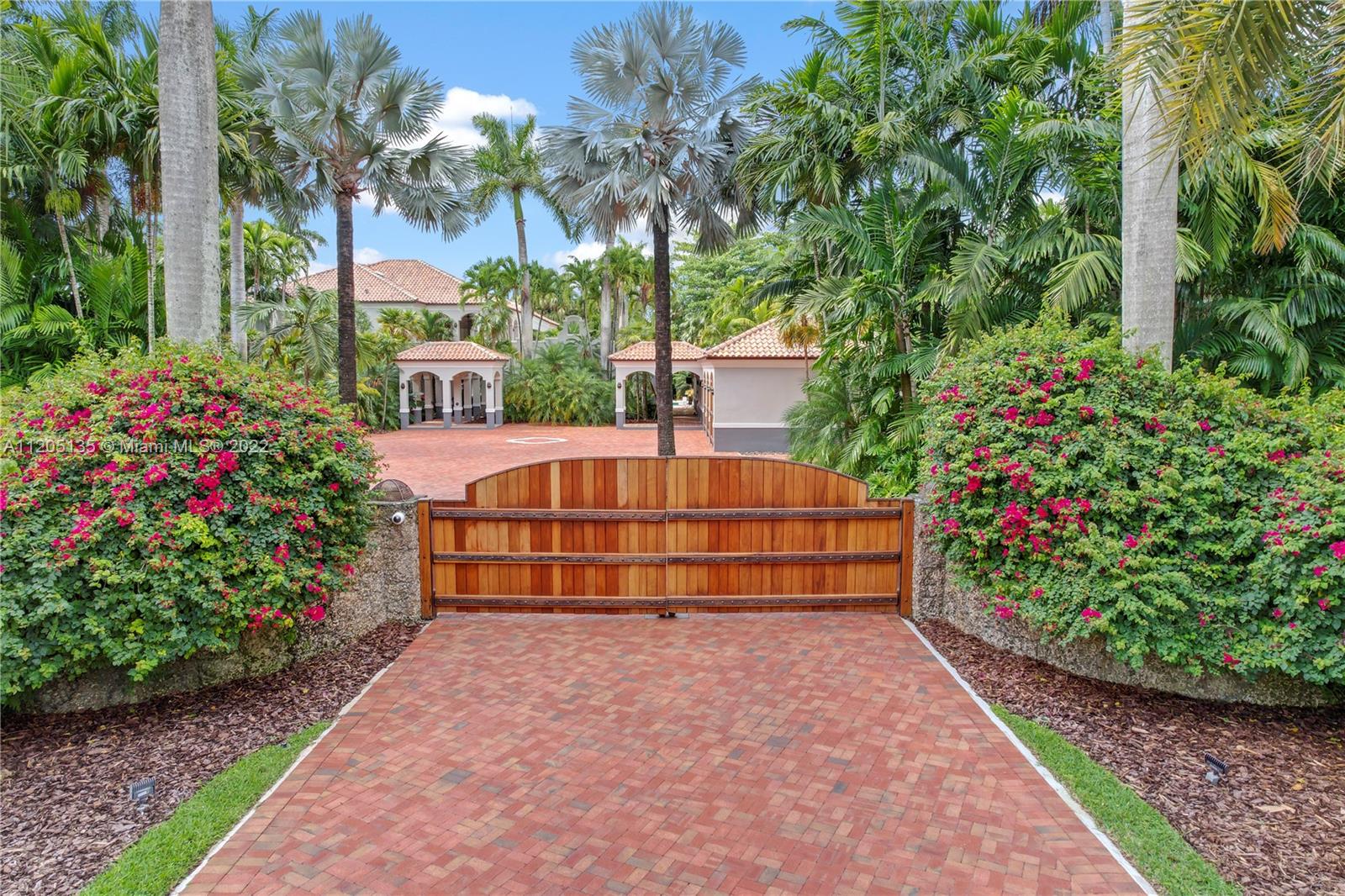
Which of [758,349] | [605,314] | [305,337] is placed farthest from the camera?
[605,314]

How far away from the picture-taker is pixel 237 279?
18.5 metres

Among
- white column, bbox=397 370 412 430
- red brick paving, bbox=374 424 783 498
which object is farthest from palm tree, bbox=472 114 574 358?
red brick paving, bbox=374 424 783 498

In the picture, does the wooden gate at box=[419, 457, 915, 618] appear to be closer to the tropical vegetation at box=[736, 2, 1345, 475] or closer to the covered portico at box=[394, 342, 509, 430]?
the tropical vegetation at box=[736, 2, 1345, 475]

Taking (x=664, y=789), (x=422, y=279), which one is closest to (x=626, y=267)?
(x=422, y=279)

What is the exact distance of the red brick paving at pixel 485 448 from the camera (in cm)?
1750

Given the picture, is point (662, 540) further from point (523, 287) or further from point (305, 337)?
point (523, 287)

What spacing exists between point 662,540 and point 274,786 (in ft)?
13.3

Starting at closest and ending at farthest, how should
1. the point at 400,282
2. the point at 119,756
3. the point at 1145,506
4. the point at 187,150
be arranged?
the point at 119,756
the point at 1145,506
the point at 187,150
the point at 400,282

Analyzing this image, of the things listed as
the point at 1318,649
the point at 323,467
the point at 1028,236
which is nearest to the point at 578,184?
the point at 1028,236

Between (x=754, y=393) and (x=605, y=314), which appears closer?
(x=754, y=393)

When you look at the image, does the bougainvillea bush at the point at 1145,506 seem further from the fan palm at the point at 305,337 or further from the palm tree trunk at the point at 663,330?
the fan palm at the point at 305,337

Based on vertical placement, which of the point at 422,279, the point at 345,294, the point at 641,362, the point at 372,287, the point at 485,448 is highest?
the point at 422,279

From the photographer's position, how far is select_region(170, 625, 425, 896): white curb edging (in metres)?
3.46

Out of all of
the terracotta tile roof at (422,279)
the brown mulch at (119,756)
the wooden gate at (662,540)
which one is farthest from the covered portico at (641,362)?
the brown mulch at (119,756)
